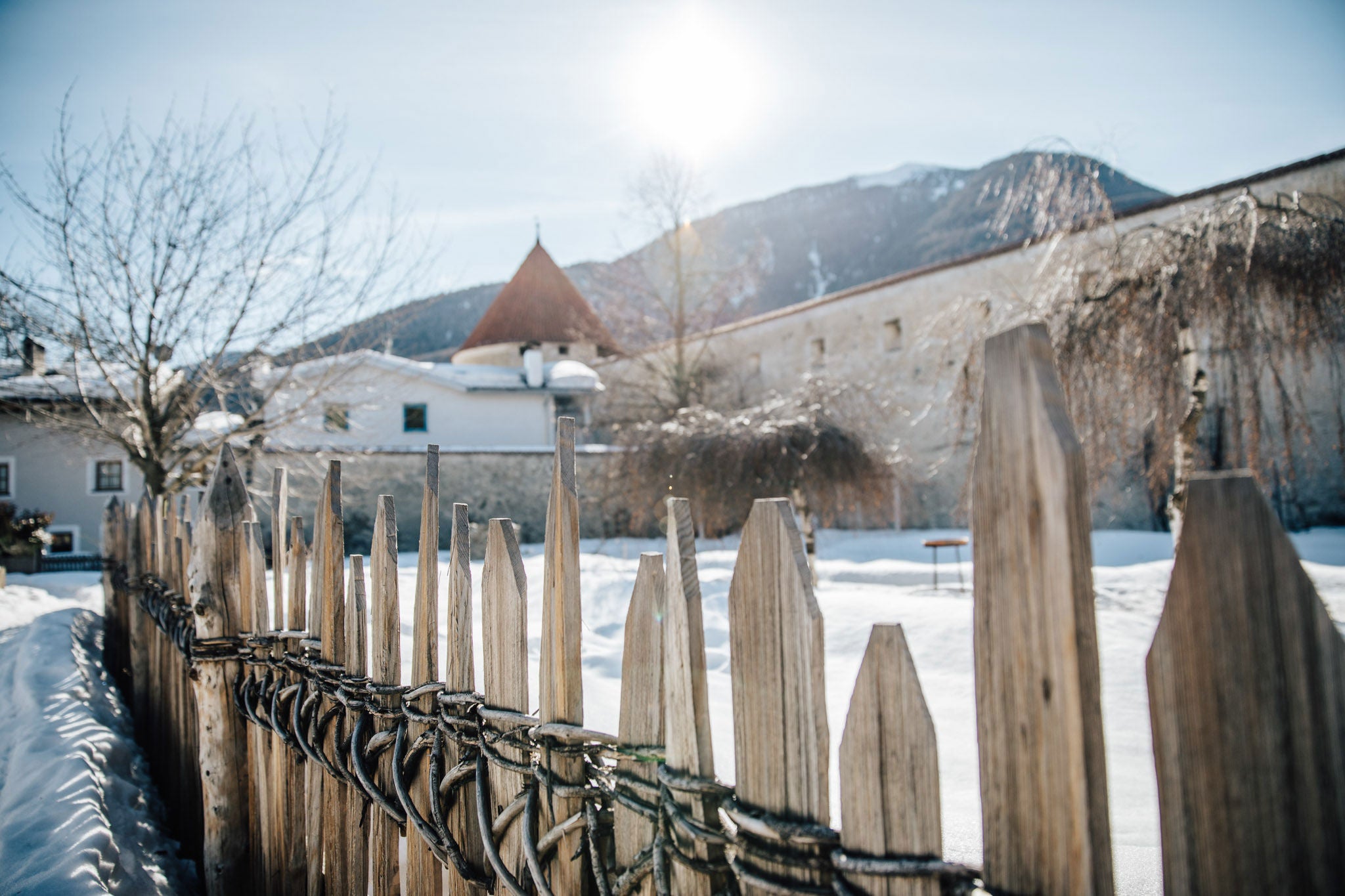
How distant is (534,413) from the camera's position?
21.8 metres

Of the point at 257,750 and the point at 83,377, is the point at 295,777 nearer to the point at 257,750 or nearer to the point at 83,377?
the point at 257,750

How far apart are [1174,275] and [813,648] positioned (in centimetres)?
622

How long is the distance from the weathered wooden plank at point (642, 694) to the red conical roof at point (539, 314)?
1015 inches

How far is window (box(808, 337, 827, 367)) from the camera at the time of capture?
64.8 feet

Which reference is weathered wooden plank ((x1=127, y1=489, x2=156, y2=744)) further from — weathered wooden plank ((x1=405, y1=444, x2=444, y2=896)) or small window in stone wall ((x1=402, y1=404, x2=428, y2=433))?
small window in stone wall ((x1=402, y1=404, x2=428, y2=433))

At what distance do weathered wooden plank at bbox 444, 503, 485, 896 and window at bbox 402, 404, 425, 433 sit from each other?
66.3 feet

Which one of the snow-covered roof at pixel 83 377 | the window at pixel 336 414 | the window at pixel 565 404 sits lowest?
the window at pixel 336 414

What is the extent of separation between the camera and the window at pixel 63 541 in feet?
54.6

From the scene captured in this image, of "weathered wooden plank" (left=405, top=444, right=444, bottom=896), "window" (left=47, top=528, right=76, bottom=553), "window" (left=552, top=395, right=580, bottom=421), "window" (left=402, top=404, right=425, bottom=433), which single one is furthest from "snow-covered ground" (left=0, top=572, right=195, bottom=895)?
"window" (left=552, top=395, right=580, bottom=421)

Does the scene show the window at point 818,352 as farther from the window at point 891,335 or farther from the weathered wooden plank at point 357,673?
the weathered wooden plank at point 357,673

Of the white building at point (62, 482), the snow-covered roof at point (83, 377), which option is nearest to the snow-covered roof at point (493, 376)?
the white building at point (62, 482)

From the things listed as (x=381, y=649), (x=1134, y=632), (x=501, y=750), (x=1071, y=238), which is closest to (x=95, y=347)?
(x=381, y=649)

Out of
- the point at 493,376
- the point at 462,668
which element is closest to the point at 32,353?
the point at 462,668

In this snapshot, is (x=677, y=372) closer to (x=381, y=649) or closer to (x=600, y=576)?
(x=600, y=576)
